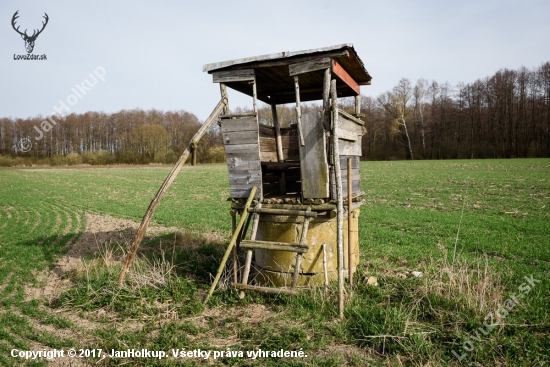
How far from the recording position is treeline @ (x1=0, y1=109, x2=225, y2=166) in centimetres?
7375

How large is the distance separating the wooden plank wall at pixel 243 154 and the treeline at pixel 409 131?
165 ft

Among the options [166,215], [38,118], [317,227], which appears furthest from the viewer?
[38,118]

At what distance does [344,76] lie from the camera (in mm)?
7371

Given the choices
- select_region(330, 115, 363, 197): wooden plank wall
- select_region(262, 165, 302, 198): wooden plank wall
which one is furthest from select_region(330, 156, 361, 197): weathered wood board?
select_region(262, 165, 302, 198): wooden plank wall

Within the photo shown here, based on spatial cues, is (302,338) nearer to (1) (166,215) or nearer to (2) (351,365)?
(2) (351,365)

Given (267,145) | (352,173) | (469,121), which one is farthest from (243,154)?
(469,121)

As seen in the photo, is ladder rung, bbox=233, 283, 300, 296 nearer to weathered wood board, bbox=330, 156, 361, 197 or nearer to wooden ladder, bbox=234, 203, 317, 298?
wooden ladder, bbox=234, 203, 317, 298

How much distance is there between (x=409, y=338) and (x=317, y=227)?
2586mm

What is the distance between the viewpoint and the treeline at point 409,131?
66.8 meters

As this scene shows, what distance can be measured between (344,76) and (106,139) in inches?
3905

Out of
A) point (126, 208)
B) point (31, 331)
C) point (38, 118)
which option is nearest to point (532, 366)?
point (31, 331)

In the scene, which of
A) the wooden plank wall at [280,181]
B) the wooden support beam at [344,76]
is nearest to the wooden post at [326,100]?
the wooden support beam at [344,76]

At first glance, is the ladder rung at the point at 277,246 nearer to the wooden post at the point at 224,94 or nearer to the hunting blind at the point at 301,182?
the hunting blind at the point at 301,182

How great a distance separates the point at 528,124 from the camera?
66.6m
